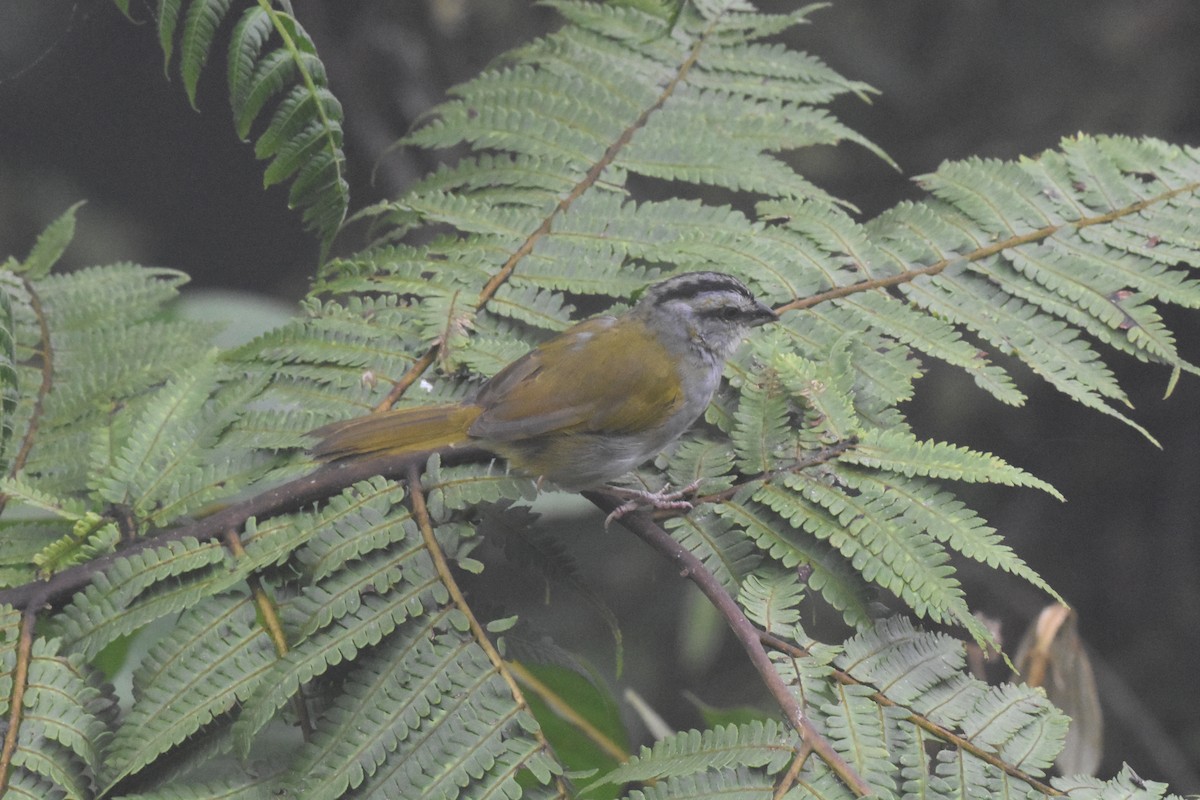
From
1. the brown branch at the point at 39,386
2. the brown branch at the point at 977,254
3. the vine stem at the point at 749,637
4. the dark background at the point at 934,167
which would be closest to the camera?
the vine stem at the point at 749,637

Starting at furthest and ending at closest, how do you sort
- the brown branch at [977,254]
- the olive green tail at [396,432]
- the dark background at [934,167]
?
the dark background at [934,167] → the brown branch at [977,254] → the olive green tail at [396,432]

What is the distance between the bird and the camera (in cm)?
194

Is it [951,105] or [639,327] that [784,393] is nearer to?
[639,327]

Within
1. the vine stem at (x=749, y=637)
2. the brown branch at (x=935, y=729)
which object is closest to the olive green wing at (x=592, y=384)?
the vine stem at (x=749, y=637)

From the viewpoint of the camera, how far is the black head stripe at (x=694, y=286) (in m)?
2.03

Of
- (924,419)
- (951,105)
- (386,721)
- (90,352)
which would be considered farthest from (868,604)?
(951,105)

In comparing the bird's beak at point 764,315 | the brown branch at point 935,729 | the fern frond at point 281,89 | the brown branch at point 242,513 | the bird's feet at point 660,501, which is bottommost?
the brown branch at point 935,729

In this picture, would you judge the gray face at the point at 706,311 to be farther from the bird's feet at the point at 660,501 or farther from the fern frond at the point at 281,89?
the fern frond at the point at 281,89

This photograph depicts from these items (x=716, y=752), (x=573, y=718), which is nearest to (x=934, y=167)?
(x=573, y=718)

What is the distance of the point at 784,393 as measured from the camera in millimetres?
1710

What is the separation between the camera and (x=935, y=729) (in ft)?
4.55

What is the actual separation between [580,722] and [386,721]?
2.60 ft

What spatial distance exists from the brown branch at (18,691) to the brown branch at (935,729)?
927mm

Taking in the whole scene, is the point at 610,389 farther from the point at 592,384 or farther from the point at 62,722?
the point at 62,722
